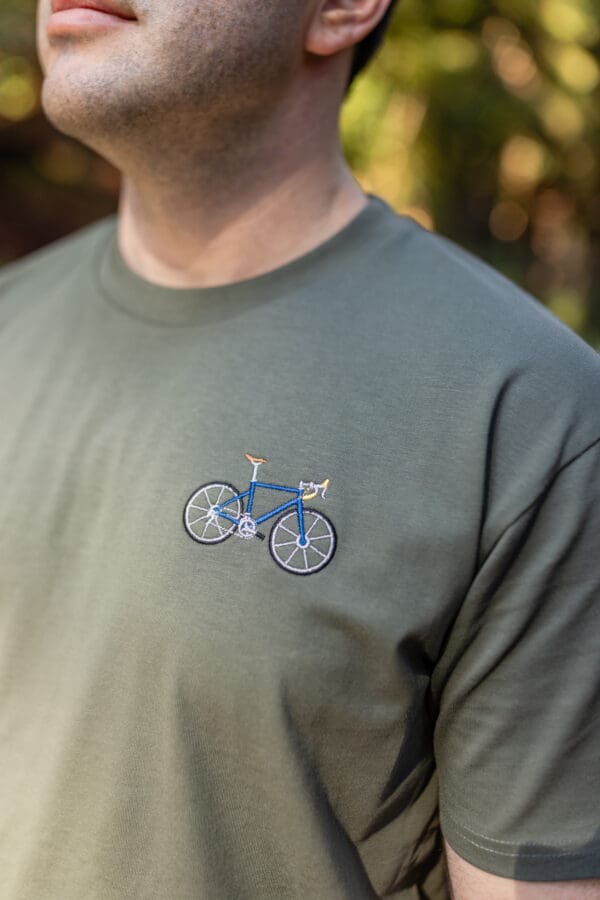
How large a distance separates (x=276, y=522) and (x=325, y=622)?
→ 0.50 ft

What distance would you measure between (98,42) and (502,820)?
4.23ft

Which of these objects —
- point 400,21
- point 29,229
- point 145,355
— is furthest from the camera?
point 29,229

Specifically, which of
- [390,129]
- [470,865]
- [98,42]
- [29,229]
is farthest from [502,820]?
[29,229]

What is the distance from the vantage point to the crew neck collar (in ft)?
4.95

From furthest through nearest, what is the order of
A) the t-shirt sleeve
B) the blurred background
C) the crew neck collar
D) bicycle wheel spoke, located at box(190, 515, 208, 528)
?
the blurred background < the crew neck collar < bicycle wheel spoke, located at box(190, 515, 208, 528) < the t-shirt sleeve

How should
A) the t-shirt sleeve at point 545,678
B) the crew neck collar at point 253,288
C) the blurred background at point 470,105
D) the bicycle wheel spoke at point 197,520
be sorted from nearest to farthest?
the t-shirt sleeve at point 545,678 → the bicycle wheel spoke at point 197,520 → the crew neck collar at point 253,288 → the blurred background at point 470,105

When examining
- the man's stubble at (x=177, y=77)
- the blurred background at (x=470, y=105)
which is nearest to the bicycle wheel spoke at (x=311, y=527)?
the man's stubble at (x=177, y=77)

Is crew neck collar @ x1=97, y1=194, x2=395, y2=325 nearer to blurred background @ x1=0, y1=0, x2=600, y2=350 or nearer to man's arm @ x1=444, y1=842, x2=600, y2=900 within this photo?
man's arm @ x1=444, y1=842, x2=600, y2=900

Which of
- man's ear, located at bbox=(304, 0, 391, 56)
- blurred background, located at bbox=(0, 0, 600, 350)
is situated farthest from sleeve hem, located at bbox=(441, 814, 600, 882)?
blurred background, located at bbox=(0, 0, 600, 350)

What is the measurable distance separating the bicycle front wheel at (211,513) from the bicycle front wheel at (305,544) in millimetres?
67

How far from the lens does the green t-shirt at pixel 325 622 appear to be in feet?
3.97

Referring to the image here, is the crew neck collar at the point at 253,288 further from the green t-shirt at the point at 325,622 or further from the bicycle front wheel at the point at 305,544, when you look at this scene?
the bicycle front wheel at the point at 305,544

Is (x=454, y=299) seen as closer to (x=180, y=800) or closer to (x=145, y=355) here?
(x=145, y=355)

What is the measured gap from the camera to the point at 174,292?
1574 mm
